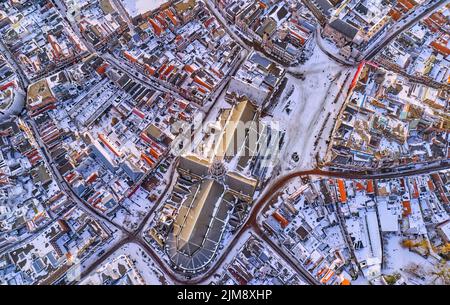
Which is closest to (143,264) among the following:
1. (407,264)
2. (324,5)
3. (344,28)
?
(407,264)

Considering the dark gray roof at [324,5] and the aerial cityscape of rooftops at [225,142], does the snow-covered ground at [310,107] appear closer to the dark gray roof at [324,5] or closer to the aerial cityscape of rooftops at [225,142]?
the aerial cityscape of rooftops at [225,142]

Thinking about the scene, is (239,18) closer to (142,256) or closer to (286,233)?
(286,233)

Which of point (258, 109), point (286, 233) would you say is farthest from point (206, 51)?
point (286, 233)

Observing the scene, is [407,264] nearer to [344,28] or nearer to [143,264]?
[143,264]

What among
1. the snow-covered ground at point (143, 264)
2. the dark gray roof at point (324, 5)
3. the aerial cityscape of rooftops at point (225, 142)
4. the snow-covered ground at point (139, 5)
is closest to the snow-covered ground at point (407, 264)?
the aerial cityscape of rooftops at point (225, 142)

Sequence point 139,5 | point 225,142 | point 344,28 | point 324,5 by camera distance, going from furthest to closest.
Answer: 1. point 139,5
2. point 324,5
3. point 344,28
4. point 225,142

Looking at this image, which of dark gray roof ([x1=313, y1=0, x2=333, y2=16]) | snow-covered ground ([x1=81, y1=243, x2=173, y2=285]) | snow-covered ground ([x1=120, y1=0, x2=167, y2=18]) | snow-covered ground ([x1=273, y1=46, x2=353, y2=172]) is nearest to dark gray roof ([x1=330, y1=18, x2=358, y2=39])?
dark gray roof ([x1=313, y1=0, x2=333, y2=16])
